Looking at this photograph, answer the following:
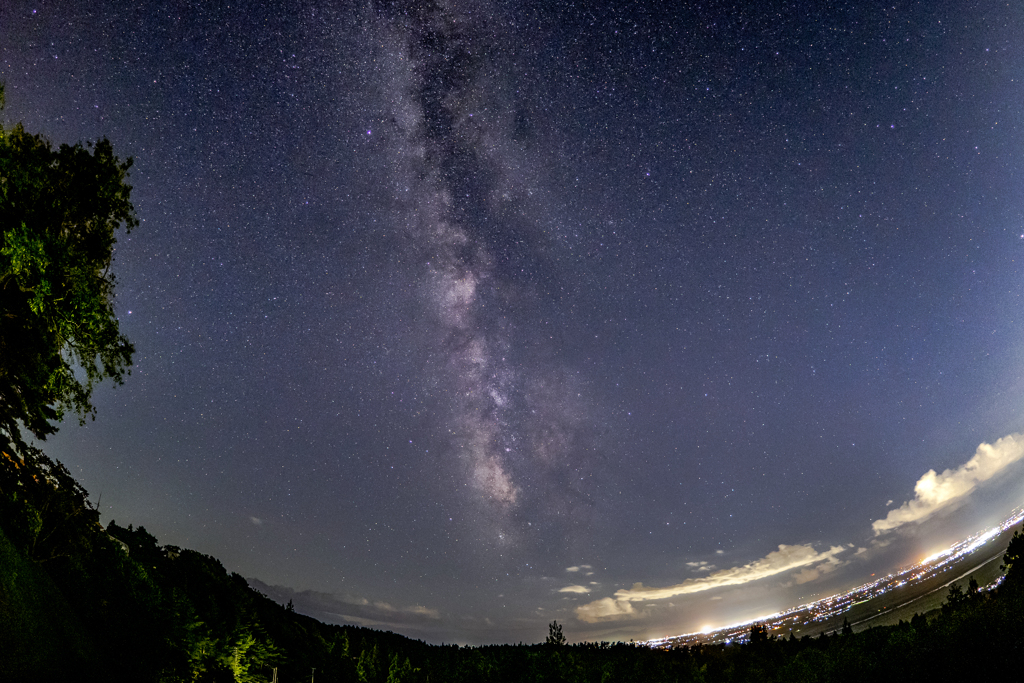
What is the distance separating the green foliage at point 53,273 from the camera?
45.0 feet

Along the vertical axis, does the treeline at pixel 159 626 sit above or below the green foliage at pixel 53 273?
below

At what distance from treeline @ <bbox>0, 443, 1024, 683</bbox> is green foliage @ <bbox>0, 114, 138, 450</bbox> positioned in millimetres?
2629

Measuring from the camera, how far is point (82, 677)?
45.1 feet

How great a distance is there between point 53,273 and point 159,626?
1538 centimetres

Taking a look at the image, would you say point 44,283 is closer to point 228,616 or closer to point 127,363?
point 127,363

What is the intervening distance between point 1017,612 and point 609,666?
48.6m

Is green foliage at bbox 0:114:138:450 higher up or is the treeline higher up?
green foliage at bbox 0:114:138:450

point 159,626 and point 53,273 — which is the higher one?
point 53,273

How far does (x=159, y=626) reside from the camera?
21.6 metres

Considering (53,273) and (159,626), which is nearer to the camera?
(53,273)

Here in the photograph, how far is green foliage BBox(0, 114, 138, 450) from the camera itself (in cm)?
1372

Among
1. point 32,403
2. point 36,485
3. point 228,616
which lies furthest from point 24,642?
point 228,616

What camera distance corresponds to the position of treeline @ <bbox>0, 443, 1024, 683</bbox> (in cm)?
1318

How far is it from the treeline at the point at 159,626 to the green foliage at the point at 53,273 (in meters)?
2.63
